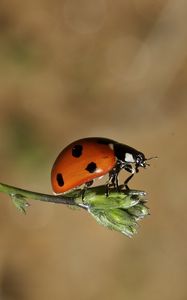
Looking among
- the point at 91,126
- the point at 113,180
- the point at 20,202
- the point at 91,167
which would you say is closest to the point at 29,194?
the point at 20,202

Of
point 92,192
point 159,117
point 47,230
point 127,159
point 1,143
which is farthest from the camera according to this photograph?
point 159,117

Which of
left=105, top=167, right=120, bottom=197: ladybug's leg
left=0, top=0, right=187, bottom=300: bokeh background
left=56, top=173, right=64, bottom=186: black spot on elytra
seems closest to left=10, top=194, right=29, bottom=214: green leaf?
left=105, top=167, right=120, bottom=197: ladybug's leg

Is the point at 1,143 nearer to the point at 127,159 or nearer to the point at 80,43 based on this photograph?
the point at 80,43

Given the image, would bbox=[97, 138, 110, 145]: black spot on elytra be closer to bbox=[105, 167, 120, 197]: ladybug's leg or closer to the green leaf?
bbox=[105, 167, 120, 197]: ladybug's leg

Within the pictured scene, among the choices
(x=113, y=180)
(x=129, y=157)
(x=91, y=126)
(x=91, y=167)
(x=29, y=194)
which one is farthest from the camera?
(x=91, y=126)

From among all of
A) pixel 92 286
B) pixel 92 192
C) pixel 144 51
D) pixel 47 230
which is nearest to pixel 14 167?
pixel 47 230

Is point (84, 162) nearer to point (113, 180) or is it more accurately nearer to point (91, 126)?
point (113, 180)

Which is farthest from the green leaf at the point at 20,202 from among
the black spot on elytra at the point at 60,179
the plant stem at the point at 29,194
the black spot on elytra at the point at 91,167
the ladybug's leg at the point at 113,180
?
the black spot on elytra at the point at 91,167
